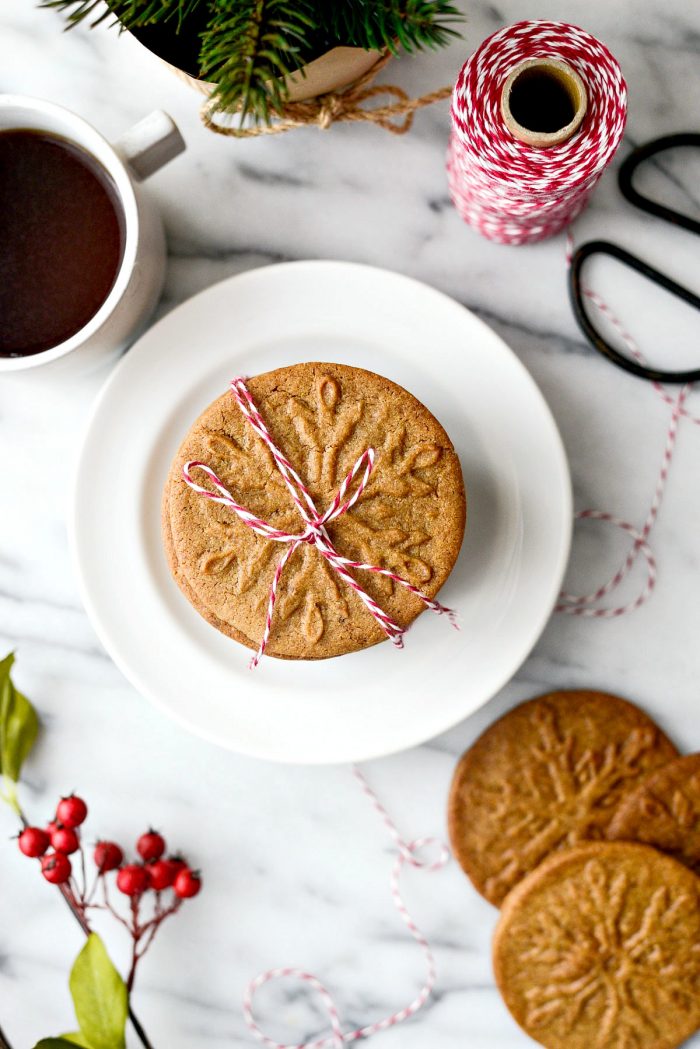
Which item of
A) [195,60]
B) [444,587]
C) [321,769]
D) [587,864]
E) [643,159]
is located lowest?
[321,769]

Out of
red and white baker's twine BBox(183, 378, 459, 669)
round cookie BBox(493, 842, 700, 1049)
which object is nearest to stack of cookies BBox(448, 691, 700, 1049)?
round cookie BBox(493, 842, 700, 1049)

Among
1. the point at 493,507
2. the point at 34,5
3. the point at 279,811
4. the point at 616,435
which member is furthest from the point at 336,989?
the point at 34,5

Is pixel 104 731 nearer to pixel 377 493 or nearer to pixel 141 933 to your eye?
pixel 141 933

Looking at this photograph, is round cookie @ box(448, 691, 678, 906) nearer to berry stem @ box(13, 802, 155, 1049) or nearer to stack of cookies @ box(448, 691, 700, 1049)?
stack of cookies @ box(448, 691, 700, 1049)

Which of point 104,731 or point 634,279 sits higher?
point 634,279

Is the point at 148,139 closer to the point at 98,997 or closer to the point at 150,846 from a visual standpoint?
the point at 150,846

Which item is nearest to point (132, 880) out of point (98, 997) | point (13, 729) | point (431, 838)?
point (98, 997)
